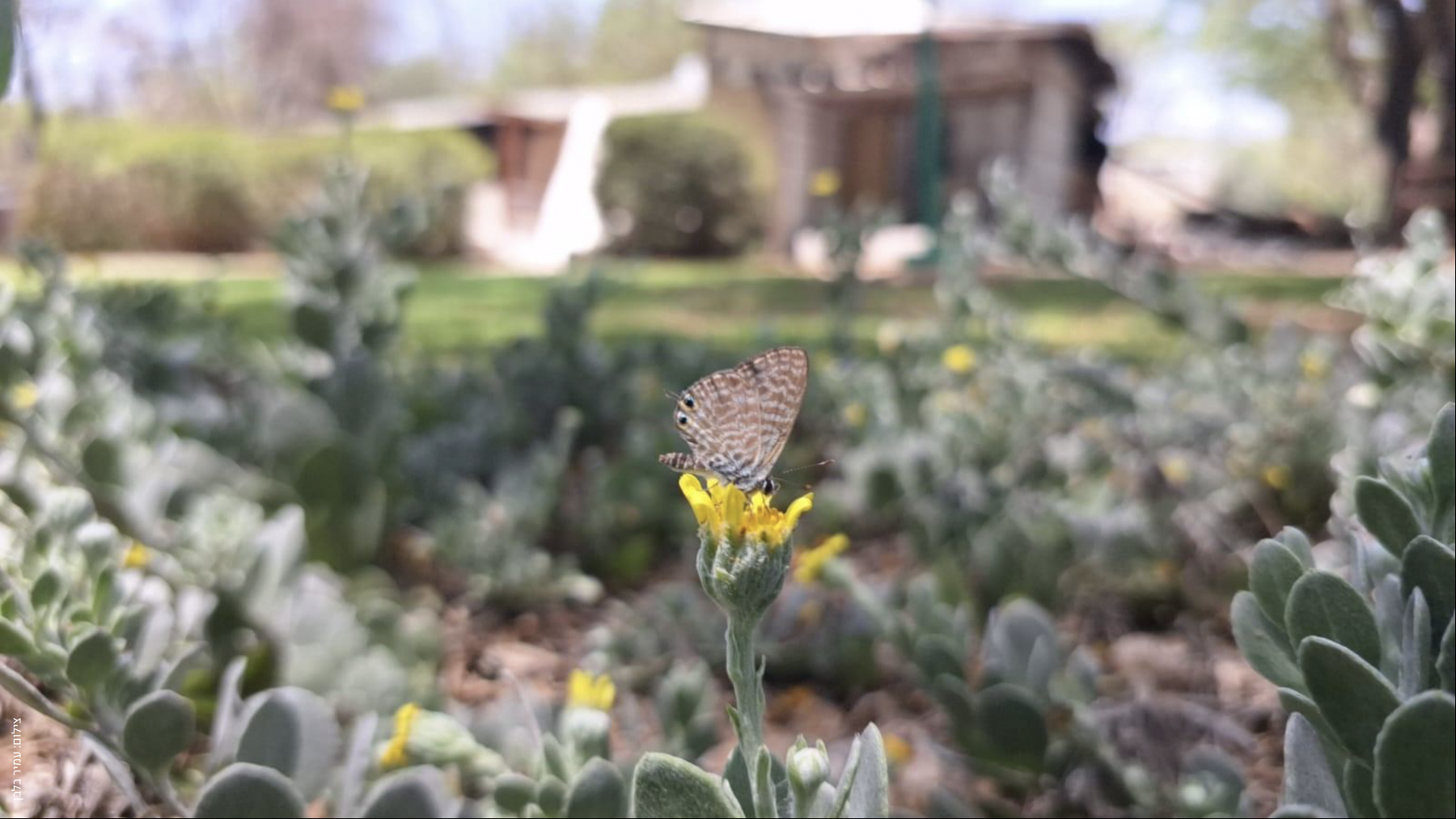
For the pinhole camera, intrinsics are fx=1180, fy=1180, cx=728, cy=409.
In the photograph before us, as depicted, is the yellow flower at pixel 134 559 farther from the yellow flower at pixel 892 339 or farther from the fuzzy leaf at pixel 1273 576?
the yellow flower at pixel 892 339

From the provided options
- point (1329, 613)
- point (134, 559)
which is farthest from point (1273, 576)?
point (134, 559)

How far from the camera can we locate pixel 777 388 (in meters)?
0.81

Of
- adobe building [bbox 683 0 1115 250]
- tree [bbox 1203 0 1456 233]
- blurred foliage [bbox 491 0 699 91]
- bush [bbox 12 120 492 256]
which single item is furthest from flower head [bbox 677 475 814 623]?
blurred foliage [bbox 491 0 699 91]

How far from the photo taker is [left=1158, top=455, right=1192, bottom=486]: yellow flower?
2.36 metres

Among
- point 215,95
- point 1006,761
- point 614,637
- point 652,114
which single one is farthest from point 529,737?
point 215,95

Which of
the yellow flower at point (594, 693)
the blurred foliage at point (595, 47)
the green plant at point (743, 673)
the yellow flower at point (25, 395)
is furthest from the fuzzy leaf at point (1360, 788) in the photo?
the blurred foliage at point (595, 47)

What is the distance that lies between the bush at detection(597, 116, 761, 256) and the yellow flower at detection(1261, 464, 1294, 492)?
1228 centimetres

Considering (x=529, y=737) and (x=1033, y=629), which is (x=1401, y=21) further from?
(x=529, y=737)

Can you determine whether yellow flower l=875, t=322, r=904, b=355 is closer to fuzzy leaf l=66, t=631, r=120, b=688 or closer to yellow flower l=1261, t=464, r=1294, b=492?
yellow flower l=1261, t=464, r=1294, b=492

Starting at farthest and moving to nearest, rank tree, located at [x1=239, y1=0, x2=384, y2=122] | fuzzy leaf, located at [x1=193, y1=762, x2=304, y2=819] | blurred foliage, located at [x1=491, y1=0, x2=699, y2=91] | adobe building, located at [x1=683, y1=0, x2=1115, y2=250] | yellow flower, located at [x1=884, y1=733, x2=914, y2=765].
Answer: blurred foliage, located at [x1=491, y1=0, x2=699, y2=91] → tree, located at [x1=239, y1=0, x2=384, y2=122] → adobe building, located at [x1=683, y1=0, x2=1115, y2=250] → yellow flower, located at [x1=884, y1=733, x2=914, y2=765] → fuzzy leaf, located at [x1=193, y1=762, x2=304, y2=819]

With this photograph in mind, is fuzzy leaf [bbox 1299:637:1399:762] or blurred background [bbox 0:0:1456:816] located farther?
blurred background [bbox 0:0:1456:816]

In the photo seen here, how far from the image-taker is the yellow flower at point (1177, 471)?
2357 mm

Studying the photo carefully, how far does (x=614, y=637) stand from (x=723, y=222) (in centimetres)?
1290

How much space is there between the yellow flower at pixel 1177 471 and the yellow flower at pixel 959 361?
61 cm
